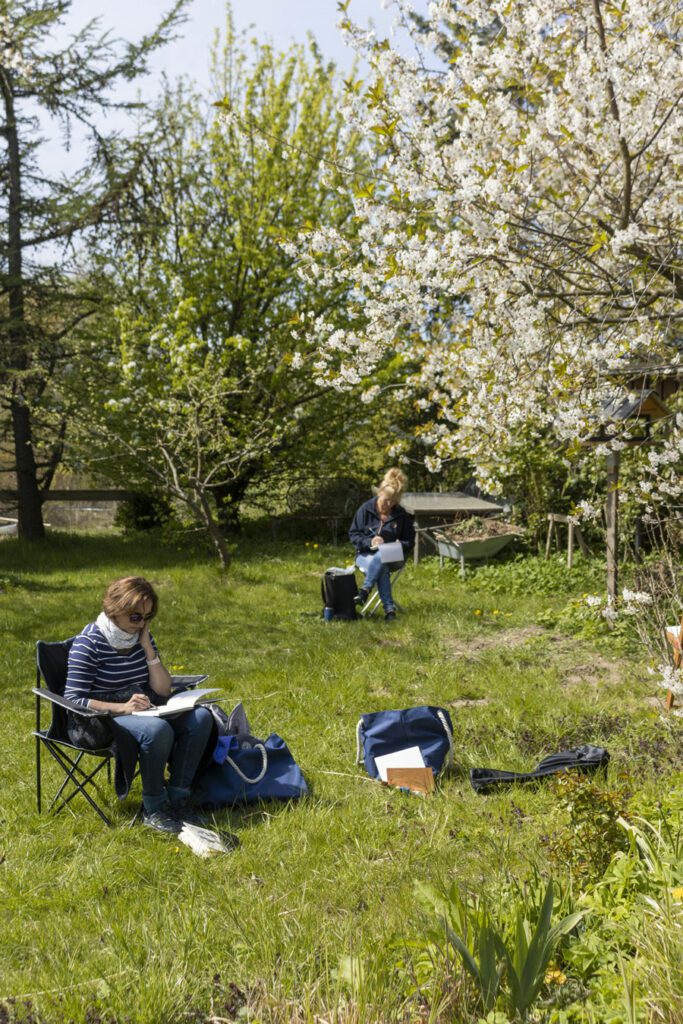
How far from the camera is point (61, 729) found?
3.86 m

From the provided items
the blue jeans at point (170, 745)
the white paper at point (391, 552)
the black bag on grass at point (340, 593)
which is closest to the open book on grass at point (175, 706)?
the blue jeans at point (170, 745)

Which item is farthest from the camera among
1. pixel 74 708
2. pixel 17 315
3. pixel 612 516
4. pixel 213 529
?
pixel 17 315

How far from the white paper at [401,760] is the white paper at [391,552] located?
3.94 m

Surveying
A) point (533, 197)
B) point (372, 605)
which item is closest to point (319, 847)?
point (533, 197)

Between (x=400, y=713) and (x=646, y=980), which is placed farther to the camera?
(x=400, y=713)

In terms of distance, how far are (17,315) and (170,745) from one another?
38.5 feet

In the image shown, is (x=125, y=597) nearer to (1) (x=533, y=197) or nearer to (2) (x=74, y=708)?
(2) (x=74, y=708)

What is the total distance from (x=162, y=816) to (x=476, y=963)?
1924 millimetres

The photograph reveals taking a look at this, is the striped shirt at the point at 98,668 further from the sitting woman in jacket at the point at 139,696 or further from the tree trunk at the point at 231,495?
the tree trunk at the point at 231,495

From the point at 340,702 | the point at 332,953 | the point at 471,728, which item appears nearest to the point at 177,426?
the point at 340,702

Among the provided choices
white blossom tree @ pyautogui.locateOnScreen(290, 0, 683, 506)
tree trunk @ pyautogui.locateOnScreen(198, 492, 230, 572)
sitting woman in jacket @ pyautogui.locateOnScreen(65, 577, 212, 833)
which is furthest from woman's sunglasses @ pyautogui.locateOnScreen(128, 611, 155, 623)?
tree trunk @ pyautogui.locateOnScreen(198, 492, 230, 572)

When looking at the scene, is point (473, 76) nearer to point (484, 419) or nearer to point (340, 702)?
point (484, 419)

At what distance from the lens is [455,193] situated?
5.11 meters

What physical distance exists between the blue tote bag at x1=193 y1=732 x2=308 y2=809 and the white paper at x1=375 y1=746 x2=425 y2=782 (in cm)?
44
